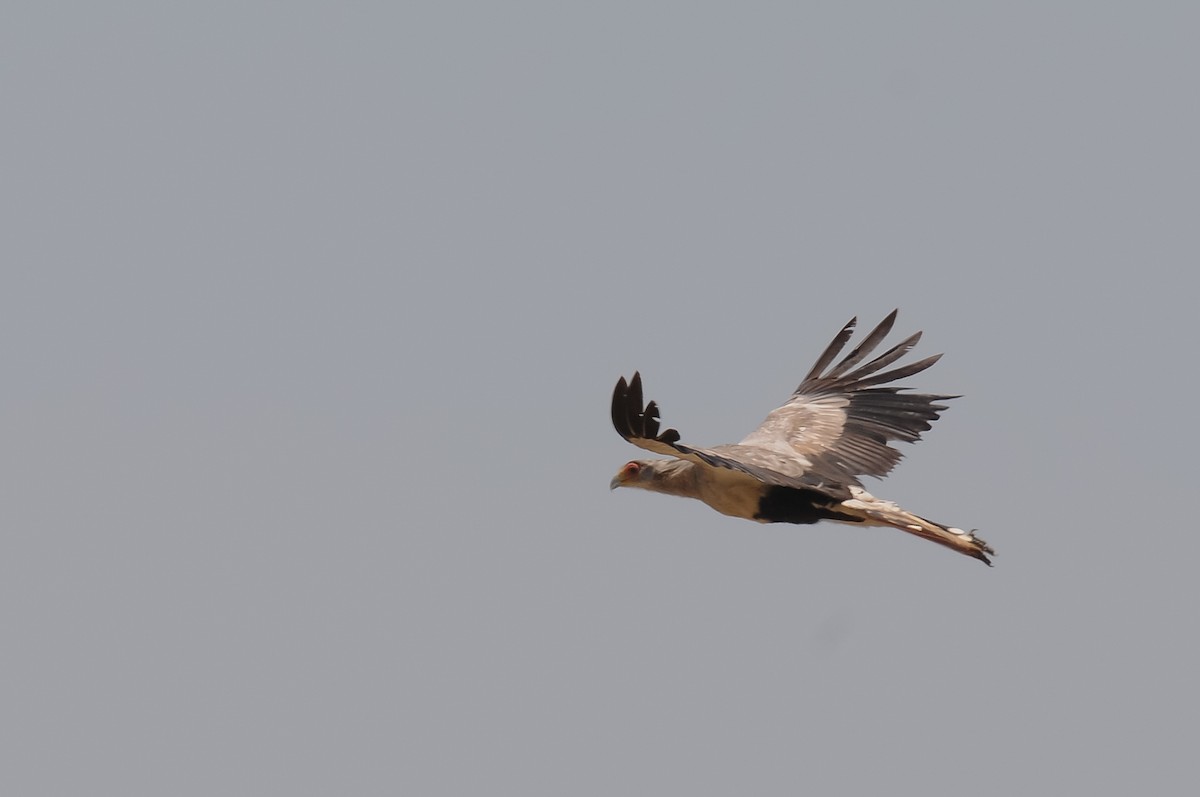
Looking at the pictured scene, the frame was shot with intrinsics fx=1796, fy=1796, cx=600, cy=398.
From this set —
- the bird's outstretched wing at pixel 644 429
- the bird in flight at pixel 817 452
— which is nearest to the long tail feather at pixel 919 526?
the bird in flight at pixel 817 452

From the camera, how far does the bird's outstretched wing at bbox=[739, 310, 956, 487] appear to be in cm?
1575

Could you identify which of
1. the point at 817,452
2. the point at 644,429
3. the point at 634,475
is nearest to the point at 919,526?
the point at 817,452

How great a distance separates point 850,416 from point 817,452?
102 centimetres

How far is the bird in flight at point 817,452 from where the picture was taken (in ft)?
43.3

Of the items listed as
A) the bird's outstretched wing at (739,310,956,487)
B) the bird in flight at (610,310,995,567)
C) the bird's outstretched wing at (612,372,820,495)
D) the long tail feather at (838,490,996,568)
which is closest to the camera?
the bird's outstretched wing at (612,372,820,495)

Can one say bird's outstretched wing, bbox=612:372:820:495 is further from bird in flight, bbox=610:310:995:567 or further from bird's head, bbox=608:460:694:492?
bird's head, bbox=608:460:694:492

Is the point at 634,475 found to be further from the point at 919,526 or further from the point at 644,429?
the point at 644,429

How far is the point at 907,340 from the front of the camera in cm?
1719

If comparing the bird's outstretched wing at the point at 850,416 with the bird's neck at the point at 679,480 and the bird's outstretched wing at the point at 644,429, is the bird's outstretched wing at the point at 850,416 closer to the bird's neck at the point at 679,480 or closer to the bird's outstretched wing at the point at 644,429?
the bird's neck at the point at 679,480

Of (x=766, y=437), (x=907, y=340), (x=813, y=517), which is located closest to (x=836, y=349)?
(x=907, y=340)

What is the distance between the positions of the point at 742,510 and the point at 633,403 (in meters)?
3.11

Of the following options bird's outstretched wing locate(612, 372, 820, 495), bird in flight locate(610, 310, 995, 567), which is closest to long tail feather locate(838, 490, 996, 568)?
bird in flight locate(610, 310, 995, 567)

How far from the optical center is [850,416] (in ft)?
54.7

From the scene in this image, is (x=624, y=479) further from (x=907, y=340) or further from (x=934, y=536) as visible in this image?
(x=907, y=340)
